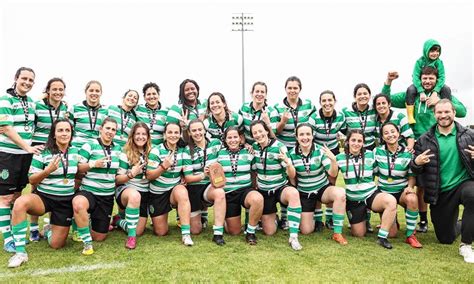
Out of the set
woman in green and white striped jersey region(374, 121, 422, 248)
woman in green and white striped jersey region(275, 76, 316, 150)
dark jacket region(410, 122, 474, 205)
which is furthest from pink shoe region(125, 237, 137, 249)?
dark jacket region(410, 122, 474, 205)

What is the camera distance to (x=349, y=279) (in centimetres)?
347

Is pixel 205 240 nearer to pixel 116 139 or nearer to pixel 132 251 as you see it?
pixel 132 251

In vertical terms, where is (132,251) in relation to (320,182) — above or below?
below

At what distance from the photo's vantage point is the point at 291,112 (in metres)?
5.46

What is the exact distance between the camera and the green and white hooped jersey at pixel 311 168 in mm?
4938

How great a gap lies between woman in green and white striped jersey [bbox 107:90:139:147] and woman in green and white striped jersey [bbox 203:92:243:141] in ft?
3.35

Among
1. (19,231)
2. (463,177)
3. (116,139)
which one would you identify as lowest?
(19,231)

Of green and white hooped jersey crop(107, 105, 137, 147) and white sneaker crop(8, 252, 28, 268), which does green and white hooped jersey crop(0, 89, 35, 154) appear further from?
white sneaker crop(8, 252, 28, 268)

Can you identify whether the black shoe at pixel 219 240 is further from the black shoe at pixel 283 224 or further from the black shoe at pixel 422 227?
Result: the black shoe at pixel 422 227

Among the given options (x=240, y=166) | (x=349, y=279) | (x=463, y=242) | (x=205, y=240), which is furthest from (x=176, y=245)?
(x=463, y=242)

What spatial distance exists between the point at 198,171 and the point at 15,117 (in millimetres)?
2248

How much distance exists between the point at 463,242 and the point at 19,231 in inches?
186

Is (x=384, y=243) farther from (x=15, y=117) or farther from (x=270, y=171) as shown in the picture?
(x=15, y=117)

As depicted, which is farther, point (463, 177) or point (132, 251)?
point (463, 177)
